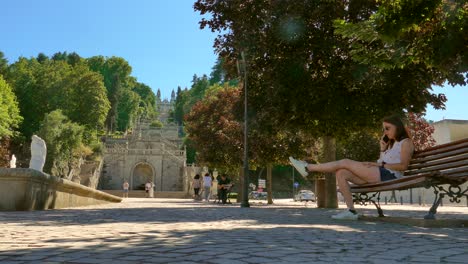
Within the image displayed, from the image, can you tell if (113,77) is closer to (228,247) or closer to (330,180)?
(330,180)

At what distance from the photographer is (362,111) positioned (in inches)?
531

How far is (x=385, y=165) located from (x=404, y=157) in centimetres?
32

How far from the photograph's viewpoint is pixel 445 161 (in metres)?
6.92

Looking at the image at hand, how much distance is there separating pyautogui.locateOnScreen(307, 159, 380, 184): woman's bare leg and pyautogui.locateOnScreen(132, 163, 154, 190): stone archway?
5598 cm

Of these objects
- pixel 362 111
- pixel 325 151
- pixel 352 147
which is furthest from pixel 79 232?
pixel 352 147

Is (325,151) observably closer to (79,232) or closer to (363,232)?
(363,232)

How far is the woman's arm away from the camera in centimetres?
708

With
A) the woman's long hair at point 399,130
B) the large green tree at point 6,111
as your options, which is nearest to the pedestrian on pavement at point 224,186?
the woman's long hair at point 399,130

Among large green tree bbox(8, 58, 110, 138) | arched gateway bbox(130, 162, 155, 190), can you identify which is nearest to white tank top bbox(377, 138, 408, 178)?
large green tree bbox(8, 58, 110, 138)

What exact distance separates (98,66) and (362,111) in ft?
303

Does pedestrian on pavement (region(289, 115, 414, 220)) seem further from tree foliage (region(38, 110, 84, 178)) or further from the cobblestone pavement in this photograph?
tree foliage (region(38, 110, 84, 178))

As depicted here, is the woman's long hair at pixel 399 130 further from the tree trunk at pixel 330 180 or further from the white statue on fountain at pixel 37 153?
the white statue on fountain at pixel 37 153

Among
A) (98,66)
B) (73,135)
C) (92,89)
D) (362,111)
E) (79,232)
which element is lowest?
(79,232)

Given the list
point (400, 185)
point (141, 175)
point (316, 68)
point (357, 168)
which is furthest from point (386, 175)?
point (141, 175)
